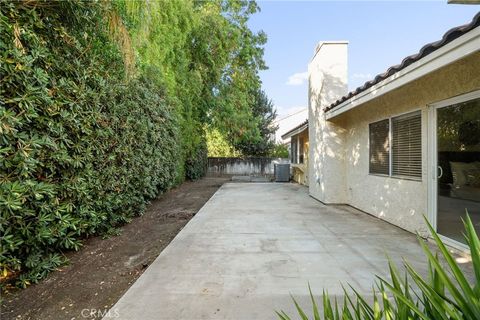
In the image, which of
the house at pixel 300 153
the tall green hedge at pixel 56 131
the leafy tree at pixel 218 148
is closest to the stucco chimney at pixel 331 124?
the house at pixel 300 153

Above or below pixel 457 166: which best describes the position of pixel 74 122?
above

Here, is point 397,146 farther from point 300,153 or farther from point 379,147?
point 300,153

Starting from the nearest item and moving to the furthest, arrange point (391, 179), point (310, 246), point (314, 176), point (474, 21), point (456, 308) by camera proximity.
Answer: point (456, 308) < point (474, 21) < point (310, 246) < point (391, 179) < point (314, 176)

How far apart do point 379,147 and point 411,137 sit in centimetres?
117

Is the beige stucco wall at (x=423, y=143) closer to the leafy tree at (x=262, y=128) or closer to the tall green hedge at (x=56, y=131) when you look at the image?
the tall green hedge at (x=56, y=131)

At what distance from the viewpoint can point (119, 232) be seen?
5.09m

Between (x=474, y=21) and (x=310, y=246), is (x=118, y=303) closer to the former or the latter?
(x=310, y=246)

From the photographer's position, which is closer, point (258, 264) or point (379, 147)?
point (258, 264)

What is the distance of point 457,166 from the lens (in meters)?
4.02

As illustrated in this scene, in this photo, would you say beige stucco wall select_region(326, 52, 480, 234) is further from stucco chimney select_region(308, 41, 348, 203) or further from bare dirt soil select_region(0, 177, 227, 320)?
bare dirt soil select_region(0, 177, 227, 320)

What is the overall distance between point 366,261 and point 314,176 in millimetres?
5435

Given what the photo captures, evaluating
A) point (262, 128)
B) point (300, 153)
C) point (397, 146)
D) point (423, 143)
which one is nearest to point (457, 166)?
point (423, 143)

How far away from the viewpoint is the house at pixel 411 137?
145 inches

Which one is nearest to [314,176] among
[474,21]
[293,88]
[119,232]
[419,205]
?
[419,205]
